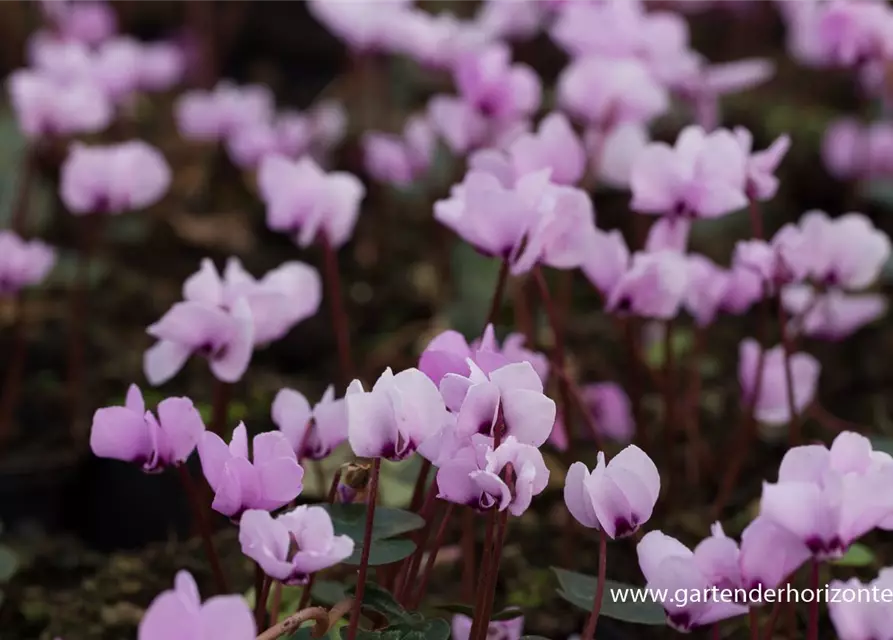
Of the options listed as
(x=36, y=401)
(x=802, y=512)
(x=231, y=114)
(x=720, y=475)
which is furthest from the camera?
(x=231, y=114)

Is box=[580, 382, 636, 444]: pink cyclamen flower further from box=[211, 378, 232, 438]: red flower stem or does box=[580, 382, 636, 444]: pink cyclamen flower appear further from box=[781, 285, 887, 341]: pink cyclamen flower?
box=[211, 378, 232, 438]: red flower stem

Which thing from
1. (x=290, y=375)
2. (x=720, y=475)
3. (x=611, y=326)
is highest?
(x=720, y=475)

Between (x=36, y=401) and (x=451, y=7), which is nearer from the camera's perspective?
(x=36, y=401)

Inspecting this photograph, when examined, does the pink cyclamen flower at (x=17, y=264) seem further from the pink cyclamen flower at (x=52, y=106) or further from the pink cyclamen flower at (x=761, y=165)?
the pink cyclamen flower at (x=761, y=165)

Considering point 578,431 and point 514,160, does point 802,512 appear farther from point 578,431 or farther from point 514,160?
point 578,431

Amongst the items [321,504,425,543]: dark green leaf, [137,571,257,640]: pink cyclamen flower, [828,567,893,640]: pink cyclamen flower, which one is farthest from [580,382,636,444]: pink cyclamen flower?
[137,571,257,640]: pink cyclamen flower

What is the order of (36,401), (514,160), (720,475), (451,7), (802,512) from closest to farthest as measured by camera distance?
(802,512)
(514,160)
(720,475)
(36,401)
(451,7)

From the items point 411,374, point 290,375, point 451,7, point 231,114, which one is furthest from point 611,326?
point 451,7
